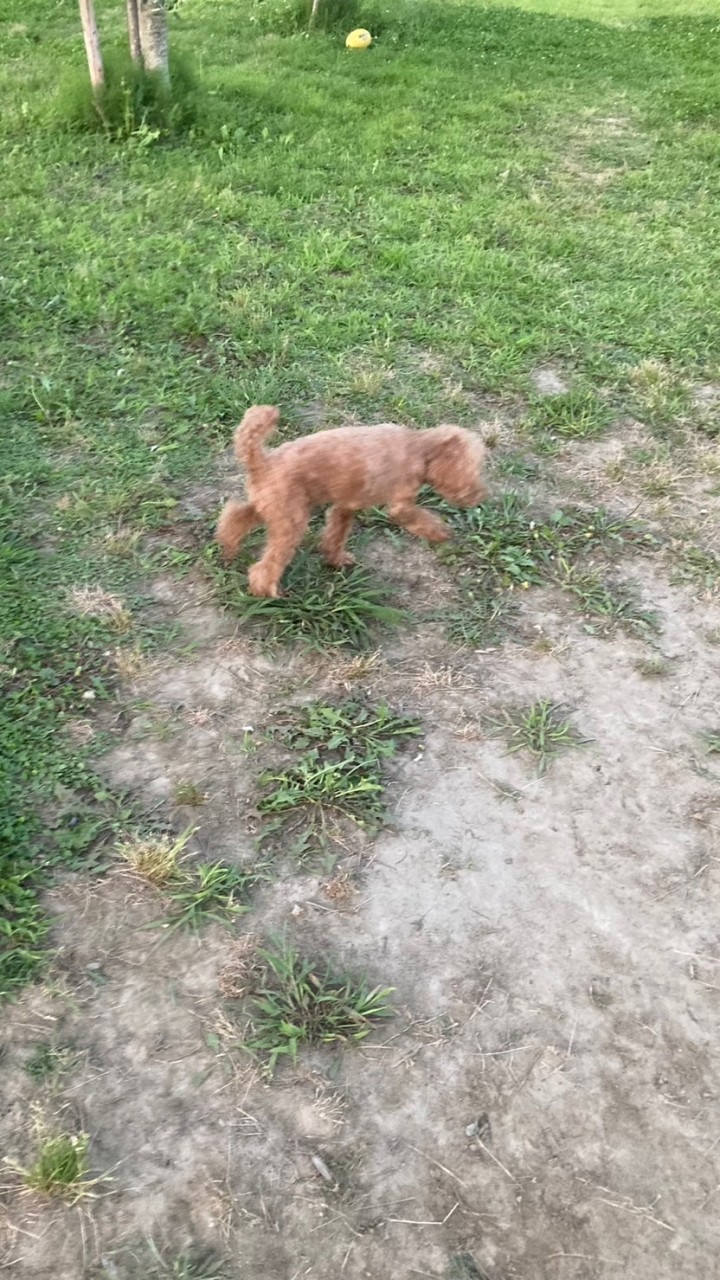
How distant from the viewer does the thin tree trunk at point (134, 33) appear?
6.57m

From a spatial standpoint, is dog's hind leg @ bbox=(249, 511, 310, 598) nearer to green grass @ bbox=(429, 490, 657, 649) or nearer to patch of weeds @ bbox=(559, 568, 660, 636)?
green grass @ bbox=(429, 490, 657, 649)

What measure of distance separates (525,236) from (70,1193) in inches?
229

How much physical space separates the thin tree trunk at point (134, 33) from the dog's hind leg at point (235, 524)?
16.0 feet

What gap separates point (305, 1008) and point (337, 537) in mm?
1768

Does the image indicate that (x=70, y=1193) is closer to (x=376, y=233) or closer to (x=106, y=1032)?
(x=106, y=1032)

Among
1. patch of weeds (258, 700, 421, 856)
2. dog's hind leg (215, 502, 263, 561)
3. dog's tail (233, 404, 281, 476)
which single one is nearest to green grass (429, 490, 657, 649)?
patch of weeds (258, 700, 421, 856)

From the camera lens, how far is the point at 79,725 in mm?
3053

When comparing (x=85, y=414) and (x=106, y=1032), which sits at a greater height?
(x=85, y=414)

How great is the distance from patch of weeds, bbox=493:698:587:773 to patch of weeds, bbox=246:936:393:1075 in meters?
0.99

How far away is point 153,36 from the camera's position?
21.7 ft

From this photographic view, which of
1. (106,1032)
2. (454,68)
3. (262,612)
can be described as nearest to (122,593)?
(262,612)

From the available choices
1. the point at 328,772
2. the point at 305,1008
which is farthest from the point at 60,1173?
the point at 328,772

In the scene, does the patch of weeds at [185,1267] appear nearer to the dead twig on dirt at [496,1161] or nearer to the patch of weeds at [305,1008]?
the patch of weeds at [305,1008]

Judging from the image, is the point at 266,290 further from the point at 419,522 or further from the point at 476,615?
the point at 476,615
